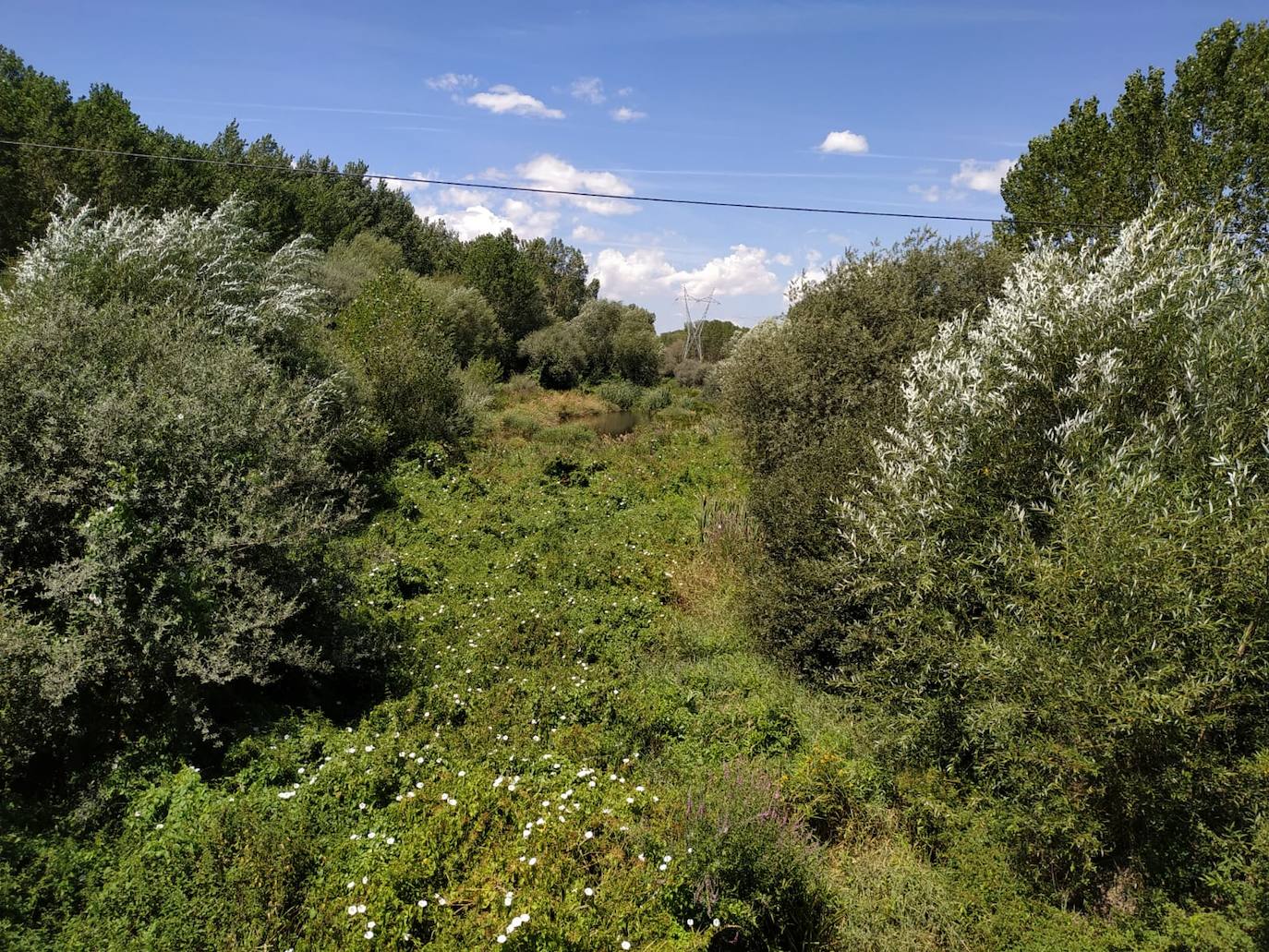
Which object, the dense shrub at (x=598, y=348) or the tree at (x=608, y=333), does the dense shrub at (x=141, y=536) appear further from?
the tree at (x=608, y=333)

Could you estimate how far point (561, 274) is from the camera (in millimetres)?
58969

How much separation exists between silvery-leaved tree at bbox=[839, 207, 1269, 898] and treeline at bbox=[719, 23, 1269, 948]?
0.8 inches

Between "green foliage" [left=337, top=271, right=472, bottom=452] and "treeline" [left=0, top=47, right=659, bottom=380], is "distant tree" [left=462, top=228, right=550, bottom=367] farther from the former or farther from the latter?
"green foliage" [left=337, top=271, right=472, bottom=452]

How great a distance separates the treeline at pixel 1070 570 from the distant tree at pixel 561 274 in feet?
164

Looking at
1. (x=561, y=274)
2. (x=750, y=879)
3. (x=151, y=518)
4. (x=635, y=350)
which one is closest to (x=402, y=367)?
(x=151, y=518)

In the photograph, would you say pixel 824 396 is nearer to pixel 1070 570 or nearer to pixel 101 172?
pixel 1070 570

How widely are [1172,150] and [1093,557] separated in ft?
41.5

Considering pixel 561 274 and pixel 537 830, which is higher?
pixel 561 274

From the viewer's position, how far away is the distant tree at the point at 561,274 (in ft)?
185

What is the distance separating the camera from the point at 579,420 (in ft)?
96.8

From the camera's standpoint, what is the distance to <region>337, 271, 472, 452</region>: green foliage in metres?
17.1

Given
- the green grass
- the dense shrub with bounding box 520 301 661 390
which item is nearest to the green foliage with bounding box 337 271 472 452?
the green grass

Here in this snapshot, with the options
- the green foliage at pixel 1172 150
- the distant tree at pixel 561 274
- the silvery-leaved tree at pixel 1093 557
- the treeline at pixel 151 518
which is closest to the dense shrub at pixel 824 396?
the silvery-leaved tree at pixel 1093 557

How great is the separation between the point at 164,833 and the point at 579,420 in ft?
83.5
